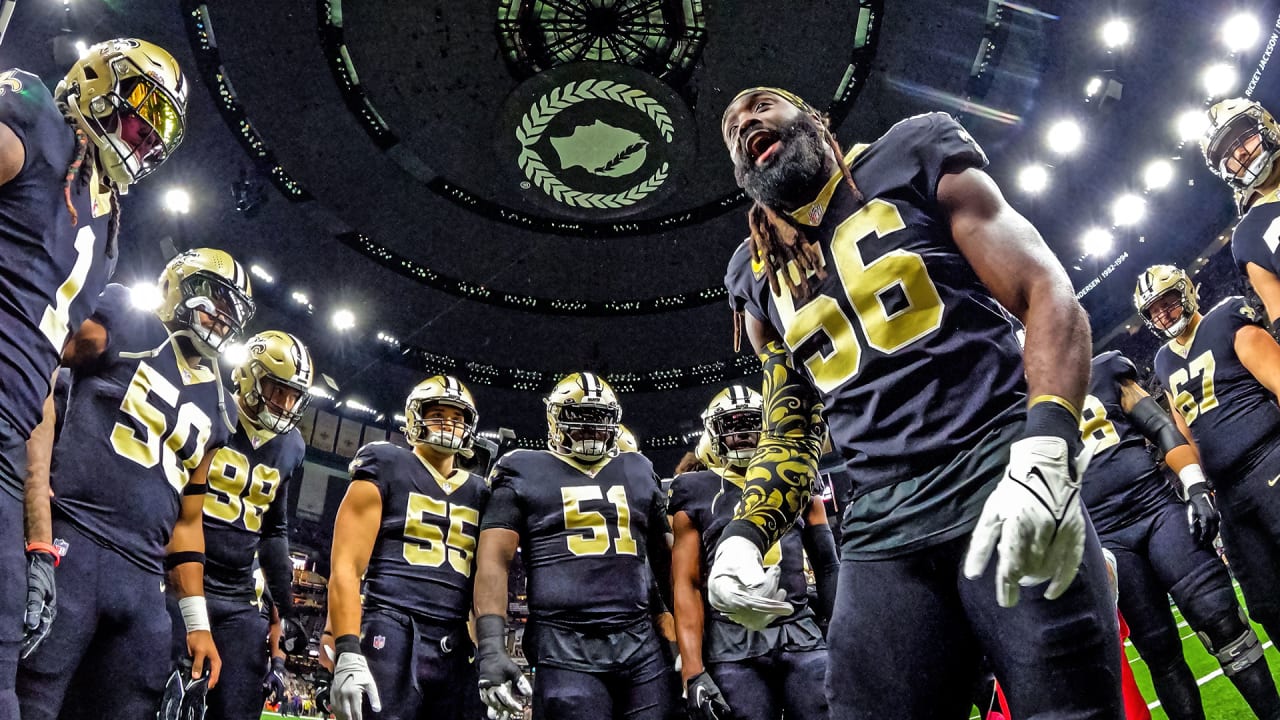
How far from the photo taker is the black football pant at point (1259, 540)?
4277mm

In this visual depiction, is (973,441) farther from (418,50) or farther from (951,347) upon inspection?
(418,50)

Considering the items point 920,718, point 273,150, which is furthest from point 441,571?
point 273,150

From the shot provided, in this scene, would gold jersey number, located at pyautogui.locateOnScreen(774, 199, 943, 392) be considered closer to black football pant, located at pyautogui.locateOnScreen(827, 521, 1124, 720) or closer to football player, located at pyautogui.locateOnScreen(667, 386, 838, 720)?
black football pant, located at pyautogui.locateOnScreen(827, 521, 1124, 720)

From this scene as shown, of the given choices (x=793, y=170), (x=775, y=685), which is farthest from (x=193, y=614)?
(x=793, y=170)

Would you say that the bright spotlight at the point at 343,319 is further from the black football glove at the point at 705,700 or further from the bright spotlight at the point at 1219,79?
the bright spotlight at the point at 1219,79

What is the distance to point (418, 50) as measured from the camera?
49.4ft

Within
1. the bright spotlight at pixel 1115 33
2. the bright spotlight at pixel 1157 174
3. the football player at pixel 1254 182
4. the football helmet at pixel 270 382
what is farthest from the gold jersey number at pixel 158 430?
the bright spotlight at pixel 1157 174

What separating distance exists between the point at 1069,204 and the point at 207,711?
18624 mm

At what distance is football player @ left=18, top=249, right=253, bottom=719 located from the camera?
3.24 metres

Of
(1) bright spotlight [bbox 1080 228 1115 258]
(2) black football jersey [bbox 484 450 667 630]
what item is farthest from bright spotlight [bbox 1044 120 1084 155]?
(2) black football jersey [bbox 484 450 667 630]

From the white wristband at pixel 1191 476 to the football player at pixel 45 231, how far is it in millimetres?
5702

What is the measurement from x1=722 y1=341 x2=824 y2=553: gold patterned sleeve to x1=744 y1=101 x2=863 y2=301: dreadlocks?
0.28m

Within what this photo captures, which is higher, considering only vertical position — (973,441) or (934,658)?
(973,441)

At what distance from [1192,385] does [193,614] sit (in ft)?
20.5
